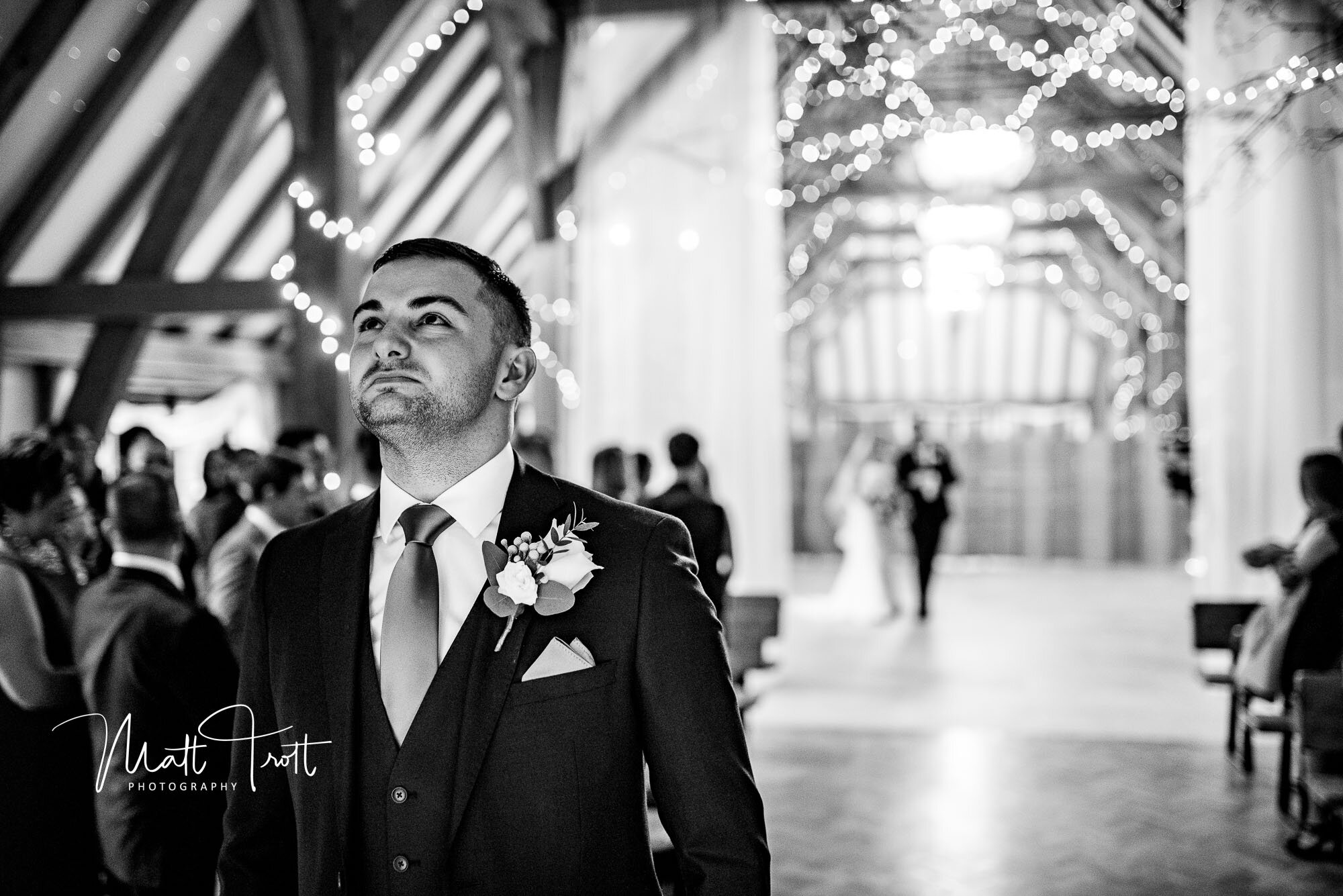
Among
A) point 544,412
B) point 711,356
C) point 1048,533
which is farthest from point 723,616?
point 1048,533

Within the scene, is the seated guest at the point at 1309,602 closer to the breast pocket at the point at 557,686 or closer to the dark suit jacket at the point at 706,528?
the dark suit jacket at the point at 706,528

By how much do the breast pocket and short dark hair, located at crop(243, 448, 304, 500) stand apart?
119 inches

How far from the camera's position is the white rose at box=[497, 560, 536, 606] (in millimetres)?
1569

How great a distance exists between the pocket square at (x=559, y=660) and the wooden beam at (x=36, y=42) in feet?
20.9

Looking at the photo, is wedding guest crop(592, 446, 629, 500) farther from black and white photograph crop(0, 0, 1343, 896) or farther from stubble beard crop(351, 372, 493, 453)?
stubble beard crop(351, 372, 493, 453)

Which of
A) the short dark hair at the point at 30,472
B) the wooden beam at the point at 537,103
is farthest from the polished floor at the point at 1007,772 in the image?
the wooden beam at the point at 537,103

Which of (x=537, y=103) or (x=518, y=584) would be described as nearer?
(x=518, y=584)

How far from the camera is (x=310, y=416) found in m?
7.37

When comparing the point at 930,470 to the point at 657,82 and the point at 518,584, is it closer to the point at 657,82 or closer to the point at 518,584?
the point at 657,82

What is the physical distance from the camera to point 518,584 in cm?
158

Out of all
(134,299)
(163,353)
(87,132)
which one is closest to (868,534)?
(163,353)

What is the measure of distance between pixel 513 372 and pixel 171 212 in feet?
23.5

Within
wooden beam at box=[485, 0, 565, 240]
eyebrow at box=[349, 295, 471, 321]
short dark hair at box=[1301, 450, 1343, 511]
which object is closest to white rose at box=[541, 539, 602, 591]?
eyebrow at box=[349, 295, 471, 321]

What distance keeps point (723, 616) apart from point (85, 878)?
11.3ft
